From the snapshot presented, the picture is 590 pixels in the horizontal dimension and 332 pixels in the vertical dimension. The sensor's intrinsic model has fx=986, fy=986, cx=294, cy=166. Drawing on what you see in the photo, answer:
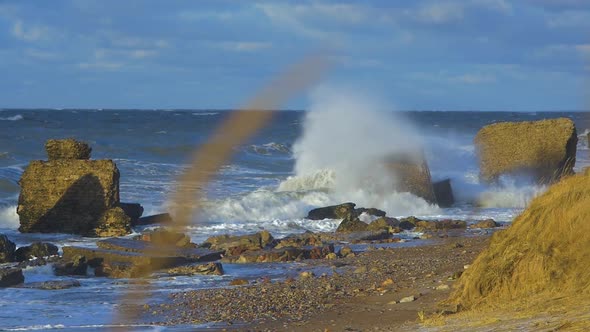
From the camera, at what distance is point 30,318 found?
393 inches

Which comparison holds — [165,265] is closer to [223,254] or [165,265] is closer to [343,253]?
[223,254]

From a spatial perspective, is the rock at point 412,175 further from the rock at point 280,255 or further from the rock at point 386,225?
the rock at point 280,255

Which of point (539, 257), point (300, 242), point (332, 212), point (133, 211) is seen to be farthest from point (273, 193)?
point (539, 257)

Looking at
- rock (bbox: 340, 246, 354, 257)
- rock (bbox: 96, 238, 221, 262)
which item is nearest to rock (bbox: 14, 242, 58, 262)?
rock (bbox: 96, 238, 221, 262)

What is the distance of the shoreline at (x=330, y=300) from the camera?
9.32 m

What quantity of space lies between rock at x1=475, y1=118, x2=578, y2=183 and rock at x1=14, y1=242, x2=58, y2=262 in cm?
1489

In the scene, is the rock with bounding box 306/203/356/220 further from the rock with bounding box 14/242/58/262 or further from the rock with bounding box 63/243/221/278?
the rock with bounding box 14/242/58/262

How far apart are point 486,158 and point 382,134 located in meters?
3.20

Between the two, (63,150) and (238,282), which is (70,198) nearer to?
(63,150)

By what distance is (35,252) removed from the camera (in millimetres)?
15180

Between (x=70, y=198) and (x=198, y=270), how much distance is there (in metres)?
6.81

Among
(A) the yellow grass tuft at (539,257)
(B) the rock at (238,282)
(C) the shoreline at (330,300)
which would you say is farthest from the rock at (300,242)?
(A) the yellow grass tuft at (539,257)

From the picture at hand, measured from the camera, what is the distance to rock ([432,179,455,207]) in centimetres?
2647

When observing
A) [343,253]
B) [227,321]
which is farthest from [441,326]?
[343,253]
